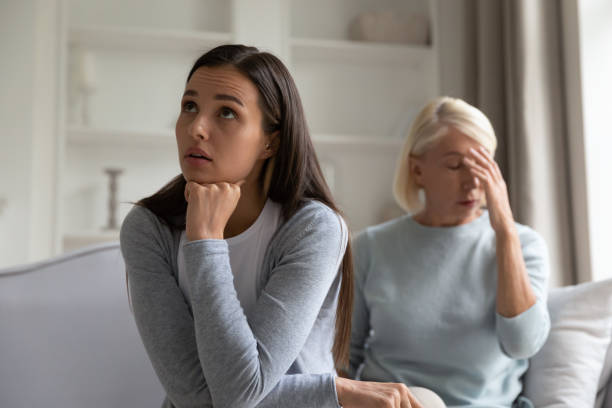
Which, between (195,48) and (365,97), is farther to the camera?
(365,97)

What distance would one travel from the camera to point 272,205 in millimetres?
1167

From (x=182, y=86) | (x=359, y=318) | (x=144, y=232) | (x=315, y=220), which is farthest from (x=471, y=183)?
(x=182, y=86)

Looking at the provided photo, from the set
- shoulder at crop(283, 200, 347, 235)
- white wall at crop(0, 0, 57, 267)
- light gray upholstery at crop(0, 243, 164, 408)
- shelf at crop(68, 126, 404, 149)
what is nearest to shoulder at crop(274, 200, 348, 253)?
shoulder at crop(283, 200, 347, 235)

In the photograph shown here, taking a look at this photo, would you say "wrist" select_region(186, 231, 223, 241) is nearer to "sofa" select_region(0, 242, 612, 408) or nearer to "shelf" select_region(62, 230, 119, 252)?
"sofa" select_region(0, 242, 612, 408)

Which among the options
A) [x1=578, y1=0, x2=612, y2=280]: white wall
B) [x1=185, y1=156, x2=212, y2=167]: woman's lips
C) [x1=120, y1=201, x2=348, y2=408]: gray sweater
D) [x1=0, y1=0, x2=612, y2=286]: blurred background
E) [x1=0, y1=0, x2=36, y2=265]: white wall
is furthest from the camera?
[x1=0, y1=0, x2=36, y2=265]: white wall

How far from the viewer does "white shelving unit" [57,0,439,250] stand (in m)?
2.93

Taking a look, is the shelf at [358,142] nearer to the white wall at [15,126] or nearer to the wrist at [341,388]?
the white wall at [15,126]

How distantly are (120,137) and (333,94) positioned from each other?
1.08 metres

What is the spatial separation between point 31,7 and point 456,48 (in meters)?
1.95

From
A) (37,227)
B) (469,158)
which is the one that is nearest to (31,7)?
(37,227)

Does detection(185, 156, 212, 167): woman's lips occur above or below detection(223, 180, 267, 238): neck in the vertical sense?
above

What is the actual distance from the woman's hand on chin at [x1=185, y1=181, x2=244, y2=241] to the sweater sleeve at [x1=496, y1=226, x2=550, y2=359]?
2.13 ft

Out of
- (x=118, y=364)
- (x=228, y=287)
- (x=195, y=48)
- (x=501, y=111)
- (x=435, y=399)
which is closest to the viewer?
(x=228, y=287)

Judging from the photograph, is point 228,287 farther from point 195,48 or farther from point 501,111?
point 195,48
